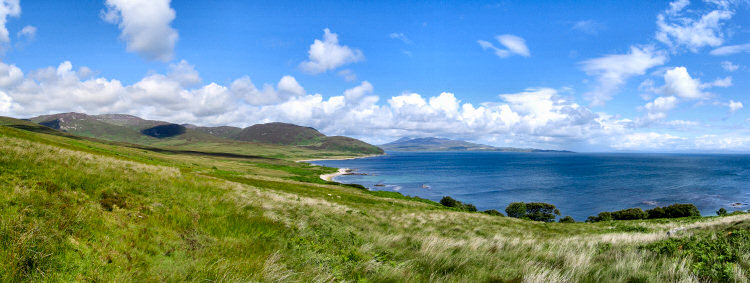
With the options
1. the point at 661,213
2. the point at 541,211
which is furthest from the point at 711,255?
the point at 541,211

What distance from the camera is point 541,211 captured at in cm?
6612

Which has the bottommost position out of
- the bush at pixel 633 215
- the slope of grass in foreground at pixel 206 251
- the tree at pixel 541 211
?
the tree at pixel 541 211

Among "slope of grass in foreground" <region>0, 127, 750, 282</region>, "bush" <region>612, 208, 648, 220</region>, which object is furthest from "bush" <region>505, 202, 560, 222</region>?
"slope of grass in foreground" <region>0, 127, 750, 282</region>

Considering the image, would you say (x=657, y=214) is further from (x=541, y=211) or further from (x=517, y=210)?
(x=517, y=210)

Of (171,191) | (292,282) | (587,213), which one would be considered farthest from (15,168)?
(587,213)

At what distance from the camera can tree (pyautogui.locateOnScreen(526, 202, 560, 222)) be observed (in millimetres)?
63469

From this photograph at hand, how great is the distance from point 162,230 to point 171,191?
4287 mm

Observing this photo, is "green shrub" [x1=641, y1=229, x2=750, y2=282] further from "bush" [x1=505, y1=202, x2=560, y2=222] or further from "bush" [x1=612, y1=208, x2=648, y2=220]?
"bush" [x1=505, y1=202, x2=560, y2=222]

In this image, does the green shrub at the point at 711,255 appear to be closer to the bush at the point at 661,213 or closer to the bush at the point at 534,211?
the bush at the point at 661,213

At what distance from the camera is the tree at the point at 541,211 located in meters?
63.5

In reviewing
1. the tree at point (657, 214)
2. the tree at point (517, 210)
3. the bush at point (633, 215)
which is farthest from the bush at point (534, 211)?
the tree at point (657, 214)

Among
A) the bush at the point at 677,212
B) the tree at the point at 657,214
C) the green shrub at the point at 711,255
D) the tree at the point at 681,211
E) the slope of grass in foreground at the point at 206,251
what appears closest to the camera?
the slope of grass in foreground at the point at 206,251

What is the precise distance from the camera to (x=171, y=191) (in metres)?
10.2

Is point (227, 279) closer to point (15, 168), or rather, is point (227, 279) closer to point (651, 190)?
point (15, 168)
